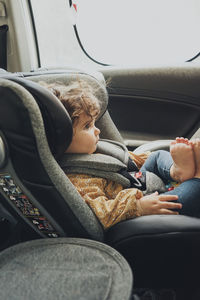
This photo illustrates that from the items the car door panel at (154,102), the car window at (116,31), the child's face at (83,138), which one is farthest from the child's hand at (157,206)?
the car window at (116,31)

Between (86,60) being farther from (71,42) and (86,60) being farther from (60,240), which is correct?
(60,240)

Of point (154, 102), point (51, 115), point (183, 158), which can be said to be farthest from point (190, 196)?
point (154, 102)

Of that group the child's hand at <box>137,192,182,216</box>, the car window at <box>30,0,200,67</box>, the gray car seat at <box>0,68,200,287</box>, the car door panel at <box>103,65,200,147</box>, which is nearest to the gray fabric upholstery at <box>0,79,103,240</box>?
the gray car seat at <box>0,68,200,287</box>

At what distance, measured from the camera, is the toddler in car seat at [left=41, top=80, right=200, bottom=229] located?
1037 millimetres

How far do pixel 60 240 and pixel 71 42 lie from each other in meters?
1.51

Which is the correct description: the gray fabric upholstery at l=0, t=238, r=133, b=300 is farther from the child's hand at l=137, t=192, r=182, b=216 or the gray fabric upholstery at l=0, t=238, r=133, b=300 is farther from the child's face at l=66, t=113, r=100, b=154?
the child's face at l=66, t=113, r=100, b=154

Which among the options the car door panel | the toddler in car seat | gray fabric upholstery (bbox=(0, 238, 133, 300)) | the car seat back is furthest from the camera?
the car door panel

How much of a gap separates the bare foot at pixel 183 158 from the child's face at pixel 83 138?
0.93ft

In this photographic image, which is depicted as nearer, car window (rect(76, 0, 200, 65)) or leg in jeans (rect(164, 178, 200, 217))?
leg in jeans (rect(164, 178, 200, 217))

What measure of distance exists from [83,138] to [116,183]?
197 millimetres

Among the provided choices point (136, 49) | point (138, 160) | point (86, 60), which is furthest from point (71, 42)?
point (138, 160)

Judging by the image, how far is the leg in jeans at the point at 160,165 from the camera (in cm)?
129

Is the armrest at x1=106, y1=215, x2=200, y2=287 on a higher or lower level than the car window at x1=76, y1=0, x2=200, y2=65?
lower

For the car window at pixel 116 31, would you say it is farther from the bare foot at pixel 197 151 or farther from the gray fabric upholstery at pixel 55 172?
the gray fabric upholstery at pixel 55 172
